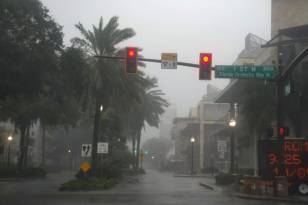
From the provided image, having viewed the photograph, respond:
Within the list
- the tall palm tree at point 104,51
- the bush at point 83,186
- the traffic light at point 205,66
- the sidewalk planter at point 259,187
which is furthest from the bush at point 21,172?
the traffic light at point 205,66

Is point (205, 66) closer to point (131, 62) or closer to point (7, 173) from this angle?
point (131, 62)

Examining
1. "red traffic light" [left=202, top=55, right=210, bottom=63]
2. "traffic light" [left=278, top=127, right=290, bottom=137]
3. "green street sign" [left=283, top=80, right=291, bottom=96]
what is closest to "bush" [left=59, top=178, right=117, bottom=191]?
"traffic light" [left=278, top=127, right=290, bottom=137]

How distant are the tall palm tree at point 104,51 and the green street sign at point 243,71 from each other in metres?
13.7

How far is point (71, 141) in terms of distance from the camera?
106375 mm

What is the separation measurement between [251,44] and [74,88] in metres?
54.8

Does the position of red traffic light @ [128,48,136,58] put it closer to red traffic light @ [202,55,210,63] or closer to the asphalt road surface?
red traffic light @ [202,55,210,63]

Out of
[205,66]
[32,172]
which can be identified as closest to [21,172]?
[32,172]

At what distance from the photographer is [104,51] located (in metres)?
39.0

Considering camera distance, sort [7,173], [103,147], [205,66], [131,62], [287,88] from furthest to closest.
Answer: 1. [7,173]
2. [103,147]
3. [287,88]
4. [205,66]
5. [131,62]

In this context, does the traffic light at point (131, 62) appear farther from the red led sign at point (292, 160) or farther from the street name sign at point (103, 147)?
the street name sign at point (103, 147)

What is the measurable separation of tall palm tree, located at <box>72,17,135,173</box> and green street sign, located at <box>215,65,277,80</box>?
44.8 feet

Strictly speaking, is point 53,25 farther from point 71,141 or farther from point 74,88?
point 71,141

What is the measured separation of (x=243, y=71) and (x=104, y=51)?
53.1ft

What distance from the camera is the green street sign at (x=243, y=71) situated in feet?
81.7
